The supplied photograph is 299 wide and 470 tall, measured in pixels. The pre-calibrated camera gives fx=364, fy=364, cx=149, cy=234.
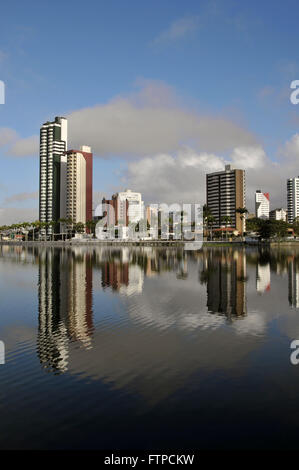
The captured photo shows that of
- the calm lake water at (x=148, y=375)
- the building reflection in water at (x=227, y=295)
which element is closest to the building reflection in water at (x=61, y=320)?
the calm lake water at (x=148, y=375)

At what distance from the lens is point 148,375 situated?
14273 mm

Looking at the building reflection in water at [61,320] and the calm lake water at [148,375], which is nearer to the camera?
the calm lake water at [148,375]

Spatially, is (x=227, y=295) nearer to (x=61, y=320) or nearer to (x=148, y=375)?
(x=61, y=320)

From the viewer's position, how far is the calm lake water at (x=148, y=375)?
10.1 m

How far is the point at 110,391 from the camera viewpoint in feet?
41.8

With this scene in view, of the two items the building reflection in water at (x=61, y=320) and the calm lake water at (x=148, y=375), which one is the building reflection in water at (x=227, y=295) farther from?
the building reflection in water at (x=61, y=320)

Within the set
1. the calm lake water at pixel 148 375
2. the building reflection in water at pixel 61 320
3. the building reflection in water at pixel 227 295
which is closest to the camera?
the calm lake water at pixel 148 375

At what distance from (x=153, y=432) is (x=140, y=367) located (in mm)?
5101

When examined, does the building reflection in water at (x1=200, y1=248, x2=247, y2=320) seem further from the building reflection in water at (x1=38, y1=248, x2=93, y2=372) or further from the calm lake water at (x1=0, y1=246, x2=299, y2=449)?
the building reflection in water at (x1=38, y1=248, x2=93, y2=372)

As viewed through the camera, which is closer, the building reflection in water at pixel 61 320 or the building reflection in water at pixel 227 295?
the building reflection in water at pixel 61 320

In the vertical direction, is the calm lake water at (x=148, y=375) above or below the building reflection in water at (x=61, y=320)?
below

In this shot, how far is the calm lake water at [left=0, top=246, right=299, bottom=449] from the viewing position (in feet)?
33.2

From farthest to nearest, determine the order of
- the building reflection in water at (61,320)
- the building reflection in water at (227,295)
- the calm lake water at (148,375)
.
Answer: the building reflection in water at (227,295) < the building reflection in water at (61,320) < the calm lake water at (148,375)
